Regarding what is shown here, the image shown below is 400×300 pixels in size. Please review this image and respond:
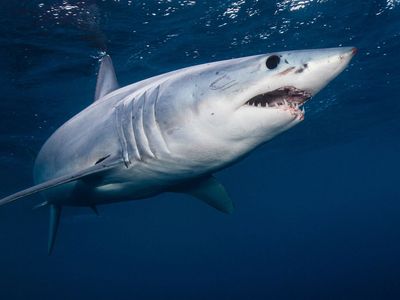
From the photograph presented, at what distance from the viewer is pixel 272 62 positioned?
2494mm

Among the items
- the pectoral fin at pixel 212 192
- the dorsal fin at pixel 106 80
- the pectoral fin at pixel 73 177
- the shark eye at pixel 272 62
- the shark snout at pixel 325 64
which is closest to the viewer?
the shark snout at pixel 325 64

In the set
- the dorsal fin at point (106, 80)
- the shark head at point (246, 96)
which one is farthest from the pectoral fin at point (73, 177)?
the dorsal fin at point (106, 80)

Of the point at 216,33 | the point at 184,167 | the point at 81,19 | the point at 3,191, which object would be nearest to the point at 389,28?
the point at 216,33

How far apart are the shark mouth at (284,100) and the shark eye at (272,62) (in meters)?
0.18

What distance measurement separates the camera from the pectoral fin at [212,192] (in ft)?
16.5

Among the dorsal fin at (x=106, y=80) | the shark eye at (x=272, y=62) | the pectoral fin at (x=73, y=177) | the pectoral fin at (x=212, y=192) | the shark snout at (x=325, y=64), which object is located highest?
the dorsal fin at (x=106, y=80)

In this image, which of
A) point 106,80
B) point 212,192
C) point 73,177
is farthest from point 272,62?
point 106,80

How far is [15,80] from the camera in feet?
35.8

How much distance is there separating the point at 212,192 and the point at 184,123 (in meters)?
2.31


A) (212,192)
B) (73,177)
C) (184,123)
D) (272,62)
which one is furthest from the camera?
(212,192)

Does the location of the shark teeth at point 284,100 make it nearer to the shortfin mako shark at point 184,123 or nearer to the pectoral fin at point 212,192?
the shortfin mako shark at point 184,123

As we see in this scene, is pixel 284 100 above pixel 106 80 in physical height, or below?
below

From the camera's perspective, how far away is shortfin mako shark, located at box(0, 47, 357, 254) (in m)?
2.47

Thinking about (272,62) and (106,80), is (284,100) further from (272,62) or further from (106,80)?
(106,80)
